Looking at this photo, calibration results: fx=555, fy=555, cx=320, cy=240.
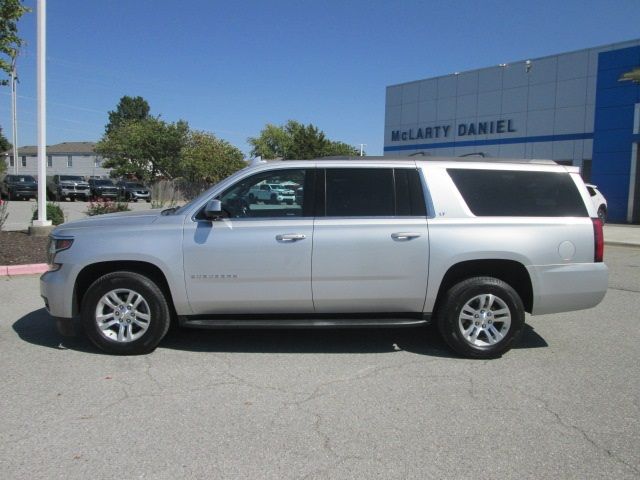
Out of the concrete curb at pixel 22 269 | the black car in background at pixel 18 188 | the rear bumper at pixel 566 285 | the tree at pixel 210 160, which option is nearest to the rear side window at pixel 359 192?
the rear bumper at pixel 566 285

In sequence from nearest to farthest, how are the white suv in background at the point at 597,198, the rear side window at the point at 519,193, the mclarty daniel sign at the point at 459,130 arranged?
the rear side window at the point at 519,193
the white suv in background at the point at 597,198
the mclarty daniel sign at the point at 459,130

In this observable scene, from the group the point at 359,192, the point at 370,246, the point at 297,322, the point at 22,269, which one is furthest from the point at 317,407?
the point at 22,269

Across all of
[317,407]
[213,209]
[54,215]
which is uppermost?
[213,209]

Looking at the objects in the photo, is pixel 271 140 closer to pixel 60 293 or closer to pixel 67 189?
pixel 67 189

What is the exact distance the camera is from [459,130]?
106ft

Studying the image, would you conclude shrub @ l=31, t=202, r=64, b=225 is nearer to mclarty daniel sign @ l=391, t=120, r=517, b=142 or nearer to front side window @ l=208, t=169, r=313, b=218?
front side window @ l=208, t=169, r=313, b=218

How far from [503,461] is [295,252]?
8.31 feet

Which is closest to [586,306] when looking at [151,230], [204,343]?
[204,343]

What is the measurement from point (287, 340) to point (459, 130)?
28575 mm

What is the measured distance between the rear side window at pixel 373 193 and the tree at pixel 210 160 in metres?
40.0

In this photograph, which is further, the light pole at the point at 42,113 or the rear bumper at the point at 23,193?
the rear bumper at the point at 23,193

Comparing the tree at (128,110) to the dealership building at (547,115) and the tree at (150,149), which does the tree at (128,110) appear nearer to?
the tree at (150,149)

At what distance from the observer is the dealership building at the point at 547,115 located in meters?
24.7

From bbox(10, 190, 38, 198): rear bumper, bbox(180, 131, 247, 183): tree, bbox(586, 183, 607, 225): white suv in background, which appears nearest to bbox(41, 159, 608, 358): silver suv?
bbox(586, 183, 607, 225): white suv in background
